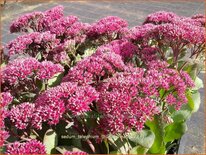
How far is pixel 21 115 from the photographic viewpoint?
2.83 feet

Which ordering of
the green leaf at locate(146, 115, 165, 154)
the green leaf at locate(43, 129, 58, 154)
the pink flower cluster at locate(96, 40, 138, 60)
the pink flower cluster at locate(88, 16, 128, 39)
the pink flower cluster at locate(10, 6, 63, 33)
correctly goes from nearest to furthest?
the green leaf at locate(43, 129, 58, 154)
the green leaf at locate(146, 115, 165, 154)
the pink flower cluster at locate(96, 40, 138, 60)
the pink flower cluster at locate(88, 16, 128, 39)
the pink flower cluster at locate(10, 6, 63, 33)

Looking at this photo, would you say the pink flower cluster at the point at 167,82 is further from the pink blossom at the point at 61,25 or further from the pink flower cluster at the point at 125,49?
the pink blossom at the point at 61,25

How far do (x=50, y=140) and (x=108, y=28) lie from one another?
535 millimetres

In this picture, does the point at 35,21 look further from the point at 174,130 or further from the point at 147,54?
the point at 174,130

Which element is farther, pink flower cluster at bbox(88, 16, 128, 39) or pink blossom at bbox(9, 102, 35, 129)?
pink flower cluster at bbox(88, 16, 128, 39)

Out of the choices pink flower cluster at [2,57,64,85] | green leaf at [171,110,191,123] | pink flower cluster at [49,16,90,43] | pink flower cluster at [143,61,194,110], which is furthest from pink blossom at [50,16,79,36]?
green leaf at [171,110,191,123]

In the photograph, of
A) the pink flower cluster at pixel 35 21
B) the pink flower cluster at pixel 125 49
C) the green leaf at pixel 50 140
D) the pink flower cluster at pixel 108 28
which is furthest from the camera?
the pink flower cluster at pixel 35 21

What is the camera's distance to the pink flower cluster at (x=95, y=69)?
953 mm

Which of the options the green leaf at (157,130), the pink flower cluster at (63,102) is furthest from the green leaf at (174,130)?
the pink flower cluster at (63,102)

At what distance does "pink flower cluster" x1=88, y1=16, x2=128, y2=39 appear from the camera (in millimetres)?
1271

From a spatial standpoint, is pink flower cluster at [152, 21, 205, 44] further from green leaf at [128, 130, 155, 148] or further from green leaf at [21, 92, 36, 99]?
green leaf at [21, 92, 36, 99]

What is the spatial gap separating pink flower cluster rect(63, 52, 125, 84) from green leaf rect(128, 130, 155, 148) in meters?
0.20

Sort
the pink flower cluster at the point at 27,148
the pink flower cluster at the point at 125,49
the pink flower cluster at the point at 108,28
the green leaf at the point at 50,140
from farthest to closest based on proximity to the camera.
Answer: the pink flower cluster at the point at 108,28
the pink flower cluster at the point at 125,49
the green leaf at the point at 50,140
the pink flower cluster at the point at 27,148

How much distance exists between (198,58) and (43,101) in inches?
29.9
